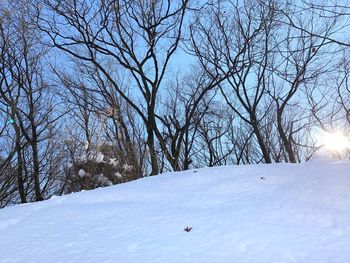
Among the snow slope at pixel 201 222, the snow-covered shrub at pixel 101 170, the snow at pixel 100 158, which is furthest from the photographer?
the snow at pixel 100 158

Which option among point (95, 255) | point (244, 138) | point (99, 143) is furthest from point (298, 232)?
point (244, 138)

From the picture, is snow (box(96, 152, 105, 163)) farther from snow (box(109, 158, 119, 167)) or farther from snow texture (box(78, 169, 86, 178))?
snow texture (box(78, 169, 86, 178))

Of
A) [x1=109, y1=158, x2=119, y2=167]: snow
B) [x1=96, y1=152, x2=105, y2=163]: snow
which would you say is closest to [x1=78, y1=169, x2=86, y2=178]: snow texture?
[x1=96, y1=152, x2=105, y2=163]: snow

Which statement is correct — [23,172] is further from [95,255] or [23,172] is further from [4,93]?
[95,255]

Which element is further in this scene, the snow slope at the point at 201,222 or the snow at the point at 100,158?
the snow at the point at 100,158

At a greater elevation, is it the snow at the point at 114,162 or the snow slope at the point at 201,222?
the snow at the point at 114,162

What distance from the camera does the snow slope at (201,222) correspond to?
2.96m

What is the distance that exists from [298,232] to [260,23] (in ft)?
37.8

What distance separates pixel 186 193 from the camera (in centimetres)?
498

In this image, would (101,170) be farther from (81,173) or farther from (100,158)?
(81,173)

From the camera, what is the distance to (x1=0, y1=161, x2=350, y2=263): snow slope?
296cm

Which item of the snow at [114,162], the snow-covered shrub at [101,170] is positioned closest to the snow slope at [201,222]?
the snow-covered shrub at [101,170]

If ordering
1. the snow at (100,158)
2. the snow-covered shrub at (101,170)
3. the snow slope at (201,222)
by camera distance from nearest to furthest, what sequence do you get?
the snow slope at (201,222) → the snow-covered shrub at (101,170) → the snow at (100,158)

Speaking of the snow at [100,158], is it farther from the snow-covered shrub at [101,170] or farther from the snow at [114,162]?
the snow at [114,162]
